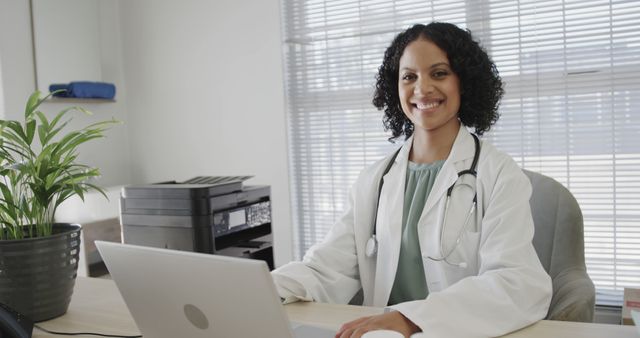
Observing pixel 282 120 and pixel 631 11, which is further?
pixel 282 120

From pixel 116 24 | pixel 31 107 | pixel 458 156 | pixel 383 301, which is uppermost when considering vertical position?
pixel 116 24

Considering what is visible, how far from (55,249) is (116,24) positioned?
293 cm

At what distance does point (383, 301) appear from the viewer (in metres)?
1.62

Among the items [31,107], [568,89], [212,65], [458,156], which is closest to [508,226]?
[458,156]

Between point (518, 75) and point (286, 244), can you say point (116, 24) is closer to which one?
point (286, 244)

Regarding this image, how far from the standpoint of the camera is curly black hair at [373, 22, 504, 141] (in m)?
1.66

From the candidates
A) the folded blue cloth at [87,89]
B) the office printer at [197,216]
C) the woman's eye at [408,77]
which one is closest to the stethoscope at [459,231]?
the woman's eye at [408,77]

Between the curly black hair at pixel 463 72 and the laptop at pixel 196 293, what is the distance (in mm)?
1039

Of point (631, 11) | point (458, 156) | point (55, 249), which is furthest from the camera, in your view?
point (631, 11)

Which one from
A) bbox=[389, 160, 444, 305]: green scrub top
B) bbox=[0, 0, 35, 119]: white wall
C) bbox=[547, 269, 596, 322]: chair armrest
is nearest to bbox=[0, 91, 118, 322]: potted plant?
bbox=[389, 160, 444, 305]: green scrub top

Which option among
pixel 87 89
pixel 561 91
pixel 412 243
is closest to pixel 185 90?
pixel 87 89

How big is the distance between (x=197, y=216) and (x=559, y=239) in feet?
4.54

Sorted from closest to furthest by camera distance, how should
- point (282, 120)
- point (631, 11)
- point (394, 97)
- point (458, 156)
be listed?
point (458, 156), point (394, 97), point (631, 11), point (282, 120)

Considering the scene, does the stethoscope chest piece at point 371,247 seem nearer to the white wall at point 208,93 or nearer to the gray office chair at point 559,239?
the gray office chair at point 559,239
